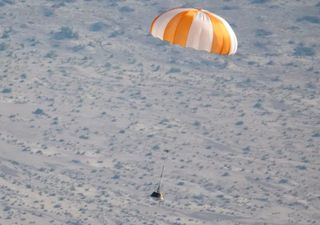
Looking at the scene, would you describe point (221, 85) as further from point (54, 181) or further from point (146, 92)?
point (54, 181)

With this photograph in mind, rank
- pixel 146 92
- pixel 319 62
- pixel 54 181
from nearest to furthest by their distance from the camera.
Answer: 1. pixel 54 181
2. pixel 146 92
3. pixel 319 62

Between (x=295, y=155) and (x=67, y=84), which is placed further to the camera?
(x=67, y=84)

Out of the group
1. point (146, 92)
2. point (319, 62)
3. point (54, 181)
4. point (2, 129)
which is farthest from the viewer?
point (319, 62)

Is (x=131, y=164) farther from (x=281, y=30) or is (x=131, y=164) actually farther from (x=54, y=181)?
(x=281, y=30)

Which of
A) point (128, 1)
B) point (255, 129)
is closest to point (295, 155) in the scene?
point (255, 129)

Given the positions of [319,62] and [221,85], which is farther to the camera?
[319,62]

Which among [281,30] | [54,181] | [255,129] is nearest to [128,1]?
[281,30]
